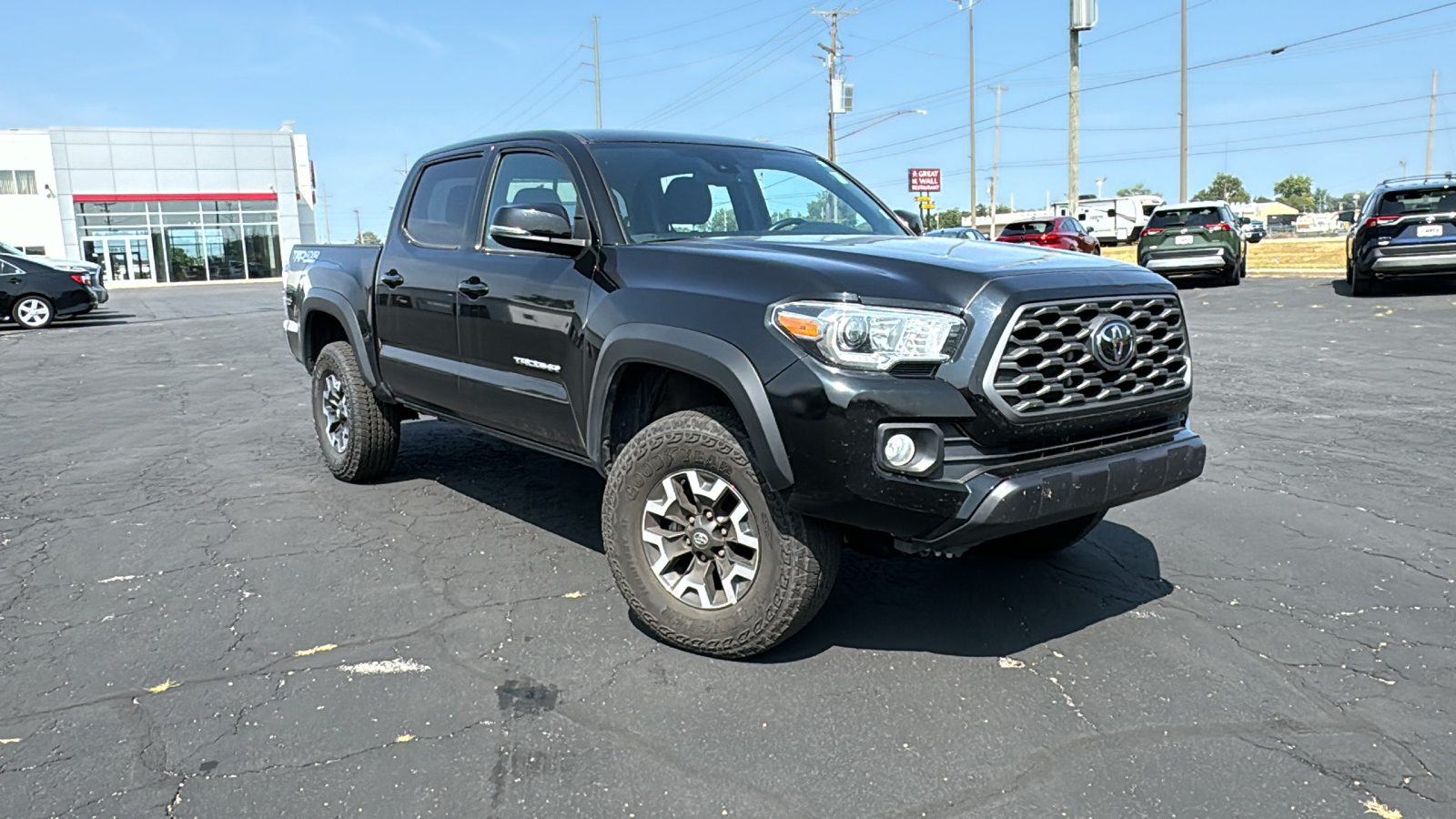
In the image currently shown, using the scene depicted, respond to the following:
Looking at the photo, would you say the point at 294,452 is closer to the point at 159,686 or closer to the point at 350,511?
the point at 350,511

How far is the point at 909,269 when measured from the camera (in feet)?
10.9

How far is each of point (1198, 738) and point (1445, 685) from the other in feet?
3.14

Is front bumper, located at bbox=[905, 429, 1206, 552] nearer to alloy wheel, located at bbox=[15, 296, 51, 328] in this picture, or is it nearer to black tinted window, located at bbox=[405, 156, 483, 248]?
black tinted window, located at bbox=[405, 156, 483, 248]

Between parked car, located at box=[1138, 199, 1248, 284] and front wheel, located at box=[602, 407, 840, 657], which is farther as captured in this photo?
parked car, located at box=[1138, 199, 1248, 284]

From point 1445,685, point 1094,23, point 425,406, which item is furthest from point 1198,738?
point 1094,23

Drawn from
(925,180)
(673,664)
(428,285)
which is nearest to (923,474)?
(673,664)

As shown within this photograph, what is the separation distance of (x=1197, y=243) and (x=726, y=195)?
16768mm

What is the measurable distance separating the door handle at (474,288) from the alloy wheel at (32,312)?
1866 cm

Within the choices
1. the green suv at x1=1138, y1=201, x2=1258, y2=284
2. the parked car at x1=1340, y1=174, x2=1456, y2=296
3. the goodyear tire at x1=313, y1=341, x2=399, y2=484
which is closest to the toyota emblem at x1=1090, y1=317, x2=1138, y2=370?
the goodyear tire at x1=313, y1=341, x2=399, y2=484

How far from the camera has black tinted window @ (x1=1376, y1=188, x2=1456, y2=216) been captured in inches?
566

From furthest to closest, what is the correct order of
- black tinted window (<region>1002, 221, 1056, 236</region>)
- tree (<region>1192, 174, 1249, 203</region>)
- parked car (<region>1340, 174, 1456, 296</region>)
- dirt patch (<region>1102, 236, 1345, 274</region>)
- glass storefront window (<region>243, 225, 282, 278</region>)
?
tree (<region>1192, 174, 1249, 203</region>) → glass storefront window (<region>243, 225, 282, 278</region>) → black tinted window (<region>1002, 221, 1056, 236</region>) → dirt patch (<region>1102, 236, 1345, 274</region>) → parked car (<region>1340, 174, 1456, 296</region>)

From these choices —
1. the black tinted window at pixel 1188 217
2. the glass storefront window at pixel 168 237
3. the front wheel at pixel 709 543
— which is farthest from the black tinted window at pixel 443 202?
the glass storefront window at pixel 168 237

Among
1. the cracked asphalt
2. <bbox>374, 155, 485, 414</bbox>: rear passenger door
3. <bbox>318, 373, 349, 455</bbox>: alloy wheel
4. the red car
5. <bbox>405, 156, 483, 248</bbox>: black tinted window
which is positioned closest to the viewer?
the cracked asphalt

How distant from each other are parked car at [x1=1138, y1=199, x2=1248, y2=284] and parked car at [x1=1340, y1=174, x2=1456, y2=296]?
382 cm
